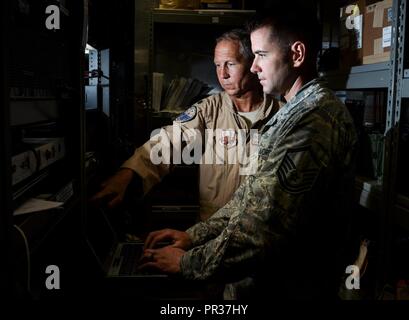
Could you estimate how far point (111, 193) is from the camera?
55.5 inches

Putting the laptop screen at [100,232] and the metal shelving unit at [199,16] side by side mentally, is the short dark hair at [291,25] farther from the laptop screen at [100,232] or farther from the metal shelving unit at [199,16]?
the metal shelving unit at [199,16]

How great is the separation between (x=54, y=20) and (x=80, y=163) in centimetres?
36

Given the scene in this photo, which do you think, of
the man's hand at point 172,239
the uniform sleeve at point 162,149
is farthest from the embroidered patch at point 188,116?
the man's hand at point 172,239

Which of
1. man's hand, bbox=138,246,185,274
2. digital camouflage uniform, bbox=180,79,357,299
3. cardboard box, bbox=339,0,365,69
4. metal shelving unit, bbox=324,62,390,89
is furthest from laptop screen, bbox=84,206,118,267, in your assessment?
cardboard box, bbox=339,0,365,69

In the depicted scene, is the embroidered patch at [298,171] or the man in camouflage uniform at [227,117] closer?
the embroidered patch at [298,171]

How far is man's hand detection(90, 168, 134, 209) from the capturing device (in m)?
1.37

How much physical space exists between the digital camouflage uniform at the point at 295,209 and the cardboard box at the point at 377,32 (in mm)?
547

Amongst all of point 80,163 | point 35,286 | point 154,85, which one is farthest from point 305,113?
point 154,85

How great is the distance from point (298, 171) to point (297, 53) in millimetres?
428

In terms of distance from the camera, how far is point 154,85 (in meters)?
2.53

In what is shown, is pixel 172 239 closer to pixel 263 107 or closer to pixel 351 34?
pixel 263 107

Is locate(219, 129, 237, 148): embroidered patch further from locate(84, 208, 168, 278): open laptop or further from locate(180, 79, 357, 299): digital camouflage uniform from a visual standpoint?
locate(180, 79, 357, 299): digital camouflage uniform

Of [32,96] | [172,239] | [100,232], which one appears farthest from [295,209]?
[100,232]

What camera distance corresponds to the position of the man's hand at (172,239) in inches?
50.9
